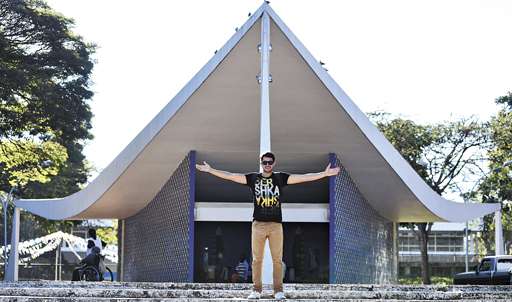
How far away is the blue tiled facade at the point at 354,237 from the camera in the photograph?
63.8 ft

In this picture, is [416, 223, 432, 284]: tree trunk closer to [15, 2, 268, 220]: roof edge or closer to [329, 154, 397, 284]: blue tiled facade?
[329, 154, 397, 284]: blue tiled facade

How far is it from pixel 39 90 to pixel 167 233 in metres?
9.70

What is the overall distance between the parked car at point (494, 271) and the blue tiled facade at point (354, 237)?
8.30ft

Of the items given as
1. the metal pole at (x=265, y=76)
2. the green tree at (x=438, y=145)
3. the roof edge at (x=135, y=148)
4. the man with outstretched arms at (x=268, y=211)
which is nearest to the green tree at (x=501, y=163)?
the green tree at (x=438, y=145)

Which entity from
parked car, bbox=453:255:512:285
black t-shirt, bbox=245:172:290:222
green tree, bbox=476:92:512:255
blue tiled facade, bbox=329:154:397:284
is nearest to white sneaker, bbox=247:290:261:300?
black t-shirt, bbox=245:172:290:222

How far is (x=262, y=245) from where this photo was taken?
25.8 feet

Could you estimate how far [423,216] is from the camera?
23.8 metres

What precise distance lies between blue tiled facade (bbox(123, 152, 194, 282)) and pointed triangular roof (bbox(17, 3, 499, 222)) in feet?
1.12

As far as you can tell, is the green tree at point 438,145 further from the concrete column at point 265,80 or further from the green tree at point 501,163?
the concrete column at point 265,80

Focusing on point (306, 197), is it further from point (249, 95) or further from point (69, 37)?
point (69, 37)

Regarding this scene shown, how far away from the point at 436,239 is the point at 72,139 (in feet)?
124

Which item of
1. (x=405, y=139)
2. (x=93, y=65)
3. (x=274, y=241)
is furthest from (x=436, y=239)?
(x=274, y=241)

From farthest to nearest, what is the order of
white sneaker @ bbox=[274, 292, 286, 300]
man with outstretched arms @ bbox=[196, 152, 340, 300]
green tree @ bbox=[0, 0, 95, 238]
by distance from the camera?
1. green tree @ bbox=[0, 0, 95, 238]
2. man with outstretched arms @ bbox=[196, 152, 340, 300]
3. white sneaker @ bbox=[274, 292, 286, 300]

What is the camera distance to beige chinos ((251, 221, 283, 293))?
7.79 meters
